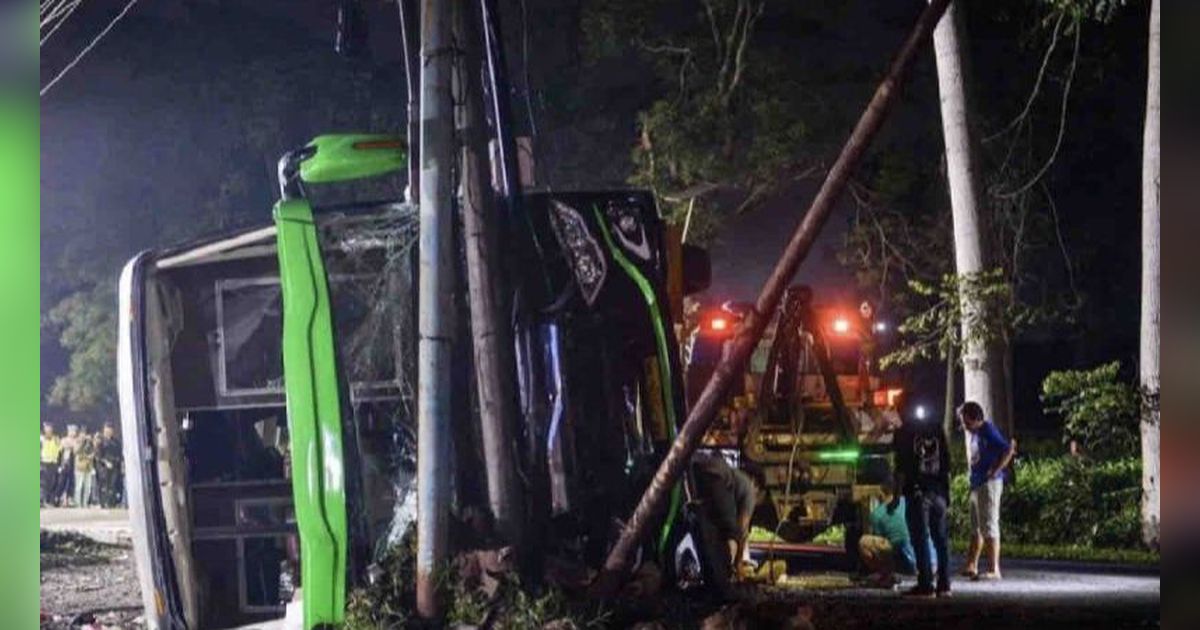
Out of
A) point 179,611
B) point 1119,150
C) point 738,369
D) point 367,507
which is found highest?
point 1119,150

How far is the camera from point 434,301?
7082 millimetres

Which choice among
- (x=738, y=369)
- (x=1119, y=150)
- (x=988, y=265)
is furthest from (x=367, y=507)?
(x=1119, y=150)

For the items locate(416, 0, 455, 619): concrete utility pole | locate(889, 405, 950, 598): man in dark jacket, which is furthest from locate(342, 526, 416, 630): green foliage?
locate(889, 405, 950, 598): man in dark jacket

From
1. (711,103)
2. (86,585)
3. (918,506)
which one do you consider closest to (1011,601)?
(918,506)

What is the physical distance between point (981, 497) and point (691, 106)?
6.03 meters

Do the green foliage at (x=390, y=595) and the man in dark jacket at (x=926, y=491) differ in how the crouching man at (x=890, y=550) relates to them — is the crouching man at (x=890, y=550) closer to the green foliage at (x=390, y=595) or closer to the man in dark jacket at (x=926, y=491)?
the man in dark jacket at (x=926, y=491)

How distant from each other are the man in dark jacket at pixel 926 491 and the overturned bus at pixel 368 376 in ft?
5.84

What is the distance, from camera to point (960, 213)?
37.1 feet

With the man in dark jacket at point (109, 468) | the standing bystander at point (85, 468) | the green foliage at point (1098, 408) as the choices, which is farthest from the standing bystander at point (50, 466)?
the green foliage at point (1098, 408)

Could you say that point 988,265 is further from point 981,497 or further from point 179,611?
point 179,611

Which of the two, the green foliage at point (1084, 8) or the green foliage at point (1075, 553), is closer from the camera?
the green foliage at point (1075, 553)

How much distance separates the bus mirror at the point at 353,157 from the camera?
7.79 metres

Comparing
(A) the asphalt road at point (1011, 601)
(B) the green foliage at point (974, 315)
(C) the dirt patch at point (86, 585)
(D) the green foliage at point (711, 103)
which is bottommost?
(C) the dirt patch at point (86, 585)

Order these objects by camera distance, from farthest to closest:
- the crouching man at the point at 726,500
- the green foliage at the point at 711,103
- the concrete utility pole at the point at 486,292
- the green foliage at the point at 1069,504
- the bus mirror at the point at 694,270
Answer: the green foliage at the point at 711,103 → the green foliage at the point at 1069,504 → the crouching man at the point at 726,500 → the bus mirror at the point at 694,270 → the concrete utility pole at the point at 486,292
